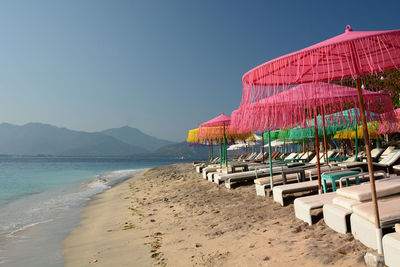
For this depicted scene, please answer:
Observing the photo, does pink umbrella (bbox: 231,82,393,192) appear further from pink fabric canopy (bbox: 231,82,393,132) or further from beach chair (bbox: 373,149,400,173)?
beach chair (bbox: 373,149,400,173)

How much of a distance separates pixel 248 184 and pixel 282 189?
3329 millimetres

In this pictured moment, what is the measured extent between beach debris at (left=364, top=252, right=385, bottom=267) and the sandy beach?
11 centimetres

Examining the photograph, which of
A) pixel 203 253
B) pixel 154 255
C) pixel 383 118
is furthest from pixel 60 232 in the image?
pixel 383 118

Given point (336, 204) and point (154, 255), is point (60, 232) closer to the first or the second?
point (154, 255)

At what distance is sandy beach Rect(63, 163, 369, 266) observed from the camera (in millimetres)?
3297

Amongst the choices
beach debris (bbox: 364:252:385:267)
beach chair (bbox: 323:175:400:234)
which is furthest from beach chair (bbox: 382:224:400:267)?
→ beach chair (bbox: 323:175:400:234)

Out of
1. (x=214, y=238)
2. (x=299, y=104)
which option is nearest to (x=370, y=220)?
(x=299, y=104)

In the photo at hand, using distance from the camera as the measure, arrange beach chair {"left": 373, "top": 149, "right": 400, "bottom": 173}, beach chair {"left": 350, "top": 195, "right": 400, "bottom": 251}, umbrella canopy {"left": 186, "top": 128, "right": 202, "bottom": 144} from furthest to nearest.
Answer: umbrella canopy {"left": 186, "top": 128, "right": 202, "bottom": 144} → beach chair {"left": 373, "top": 149, "right": 400, "bottom": 173} → beach chair {"left": 350, "top": 195, "right": 400, "bottom": 251}

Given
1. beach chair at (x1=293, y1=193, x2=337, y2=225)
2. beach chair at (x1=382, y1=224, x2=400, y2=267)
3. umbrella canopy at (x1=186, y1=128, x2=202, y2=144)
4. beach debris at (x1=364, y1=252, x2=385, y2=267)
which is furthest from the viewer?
umbrella canopy at (x1=186, y1=128, x2=202, y2=144)

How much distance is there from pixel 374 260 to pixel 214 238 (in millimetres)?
2458

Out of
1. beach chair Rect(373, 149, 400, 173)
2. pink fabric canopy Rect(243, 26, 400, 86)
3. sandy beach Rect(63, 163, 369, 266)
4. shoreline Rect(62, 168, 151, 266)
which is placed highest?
pink fabric canopy Rect(243, 26, 400, 86)

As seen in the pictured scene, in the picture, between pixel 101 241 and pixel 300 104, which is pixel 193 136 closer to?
pixel 101 241

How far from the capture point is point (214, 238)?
4535mm

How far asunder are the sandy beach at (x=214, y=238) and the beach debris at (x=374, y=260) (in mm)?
114
